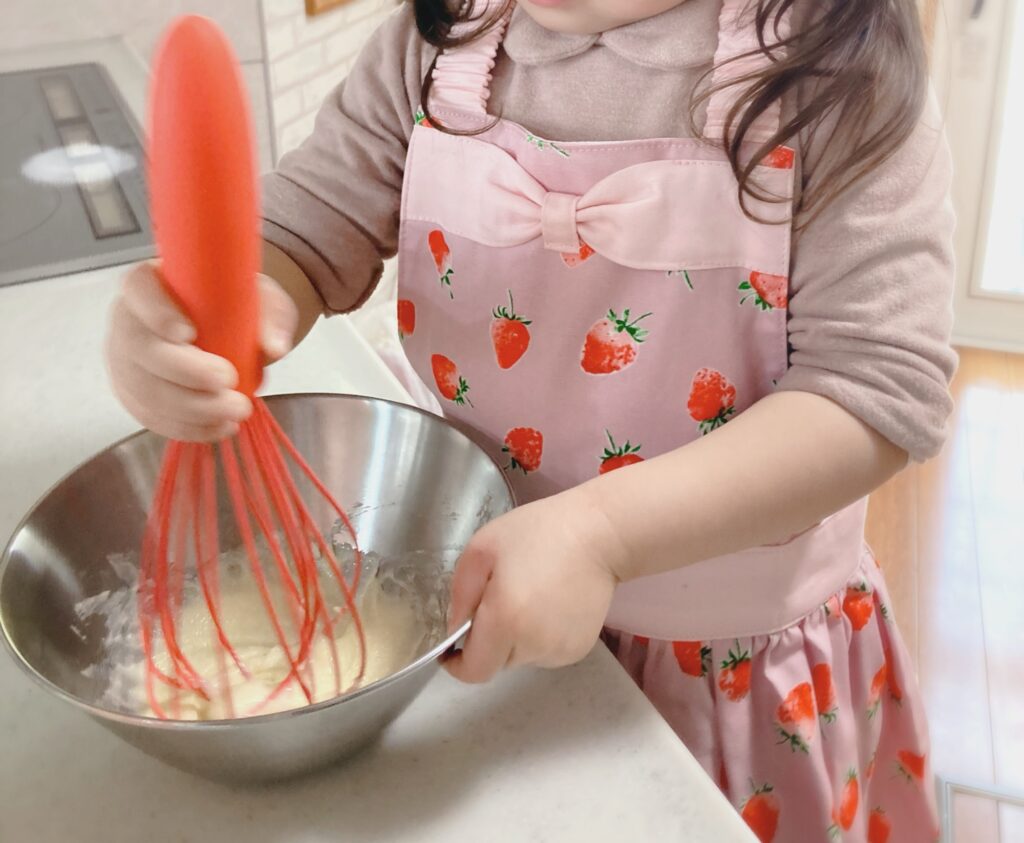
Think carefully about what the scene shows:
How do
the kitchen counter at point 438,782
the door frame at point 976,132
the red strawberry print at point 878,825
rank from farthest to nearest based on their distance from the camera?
1. the door frame at point 976,132
2. the red strawberry print at point 878,825
3. the kitchen counter at point 438,782

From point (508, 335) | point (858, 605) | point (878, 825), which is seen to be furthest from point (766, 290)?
point (878, 825)

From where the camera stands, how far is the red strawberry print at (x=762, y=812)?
0.69 meters

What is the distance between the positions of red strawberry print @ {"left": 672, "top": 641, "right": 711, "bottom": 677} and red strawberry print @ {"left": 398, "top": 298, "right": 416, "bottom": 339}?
0.90 ft

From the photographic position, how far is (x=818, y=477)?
522mm

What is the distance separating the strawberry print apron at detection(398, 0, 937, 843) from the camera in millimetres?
568

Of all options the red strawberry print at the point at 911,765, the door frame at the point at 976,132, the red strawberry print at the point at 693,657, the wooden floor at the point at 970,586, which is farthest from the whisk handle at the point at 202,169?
the door frame at the point at 976,132

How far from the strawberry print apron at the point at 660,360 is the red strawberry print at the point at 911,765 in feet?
0.32

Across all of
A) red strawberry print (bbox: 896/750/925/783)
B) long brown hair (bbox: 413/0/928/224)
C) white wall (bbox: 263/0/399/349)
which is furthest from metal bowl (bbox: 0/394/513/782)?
white wall (bbox: 263/0/399/349)

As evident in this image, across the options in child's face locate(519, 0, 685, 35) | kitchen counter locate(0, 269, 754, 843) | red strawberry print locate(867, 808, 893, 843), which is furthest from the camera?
red strawberry print locate(867, 808, 893, 843)

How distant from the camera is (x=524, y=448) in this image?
0.67 meters

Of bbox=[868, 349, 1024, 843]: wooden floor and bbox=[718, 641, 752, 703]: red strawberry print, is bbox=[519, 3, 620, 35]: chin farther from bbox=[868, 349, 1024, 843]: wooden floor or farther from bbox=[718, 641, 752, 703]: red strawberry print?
bbox=[868, 349, 1024, 843]: wooden floor

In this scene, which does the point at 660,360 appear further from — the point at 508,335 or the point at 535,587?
the point at 535,587

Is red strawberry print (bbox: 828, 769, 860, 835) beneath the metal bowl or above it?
beneath

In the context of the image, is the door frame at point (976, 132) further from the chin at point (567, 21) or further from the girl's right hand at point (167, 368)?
the girl's right hand at point (167, 368)
